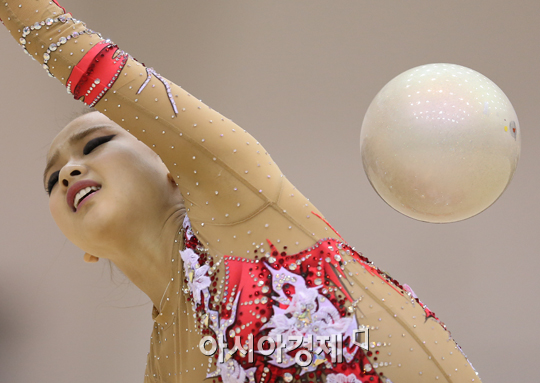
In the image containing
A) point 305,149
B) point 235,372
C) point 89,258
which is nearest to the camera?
point 235,372

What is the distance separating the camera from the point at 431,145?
0.74m

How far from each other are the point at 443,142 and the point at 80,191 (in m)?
0.63

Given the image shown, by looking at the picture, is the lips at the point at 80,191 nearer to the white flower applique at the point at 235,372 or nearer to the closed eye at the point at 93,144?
the closed eye at the point at 93,144

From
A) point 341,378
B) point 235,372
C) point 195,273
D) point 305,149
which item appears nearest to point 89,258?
point 195,273

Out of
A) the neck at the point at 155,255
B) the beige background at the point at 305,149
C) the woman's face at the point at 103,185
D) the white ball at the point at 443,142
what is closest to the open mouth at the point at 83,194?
the woman's face at the point at 103,185

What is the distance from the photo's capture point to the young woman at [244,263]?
81cm

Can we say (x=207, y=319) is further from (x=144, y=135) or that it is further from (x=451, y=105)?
(x=451, y=105)

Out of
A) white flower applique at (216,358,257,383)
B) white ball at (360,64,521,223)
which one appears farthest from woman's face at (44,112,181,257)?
white ball at (360,64,521,223)

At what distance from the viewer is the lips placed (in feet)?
3.20

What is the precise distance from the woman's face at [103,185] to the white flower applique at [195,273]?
121 millimetres

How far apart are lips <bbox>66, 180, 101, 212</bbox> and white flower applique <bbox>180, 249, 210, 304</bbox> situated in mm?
206

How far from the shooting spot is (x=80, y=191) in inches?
38.7

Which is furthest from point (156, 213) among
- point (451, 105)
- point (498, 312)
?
point (498, 312)

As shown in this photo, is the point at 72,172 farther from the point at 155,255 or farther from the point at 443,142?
the point at 443,142
